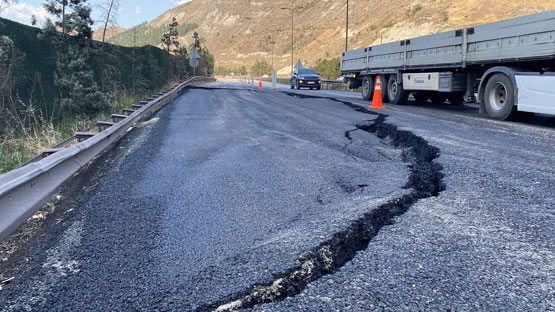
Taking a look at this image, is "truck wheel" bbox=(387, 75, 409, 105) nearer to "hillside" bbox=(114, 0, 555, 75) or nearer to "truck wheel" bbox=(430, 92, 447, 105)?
"truck wheel" bbox=(430, 92, 447, 105)

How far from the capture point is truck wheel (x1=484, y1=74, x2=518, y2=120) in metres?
9.15

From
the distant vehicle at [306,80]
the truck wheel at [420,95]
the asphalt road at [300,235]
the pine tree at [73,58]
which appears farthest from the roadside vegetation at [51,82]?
the distant vehicle at [306,80]

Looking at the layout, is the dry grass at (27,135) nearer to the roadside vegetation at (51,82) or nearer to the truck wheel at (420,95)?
the roadside vegetation at (51,82)

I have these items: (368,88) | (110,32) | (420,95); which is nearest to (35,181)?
(110,32)

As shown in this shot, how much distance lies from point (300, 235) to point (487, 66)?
9773 millimetres

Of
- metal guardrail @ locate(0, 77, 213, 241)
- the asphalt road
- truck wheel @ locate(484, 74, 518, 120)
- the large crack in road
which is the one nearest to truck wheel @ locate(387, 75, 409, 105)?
truck wheel @ locate(484, 74, 518, 120)

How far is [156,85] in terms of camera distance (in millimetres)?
19766

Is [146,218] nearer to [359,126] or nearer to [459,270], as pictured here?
[459,270]

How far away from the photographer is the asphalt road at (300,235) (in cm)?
210

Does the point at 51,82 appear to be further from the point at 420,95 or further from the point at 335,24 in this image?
the point at 335,24

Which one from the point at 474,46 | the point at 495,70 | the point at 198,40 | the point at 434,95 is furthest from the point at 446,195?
the point at 198,40

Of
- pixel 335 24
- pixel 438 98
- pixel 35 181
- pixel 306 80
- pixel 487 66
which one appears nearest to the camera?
pixel 35 181

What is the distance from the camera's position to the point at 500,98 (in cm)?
988

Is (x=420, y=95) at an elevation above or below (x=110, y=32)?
below
